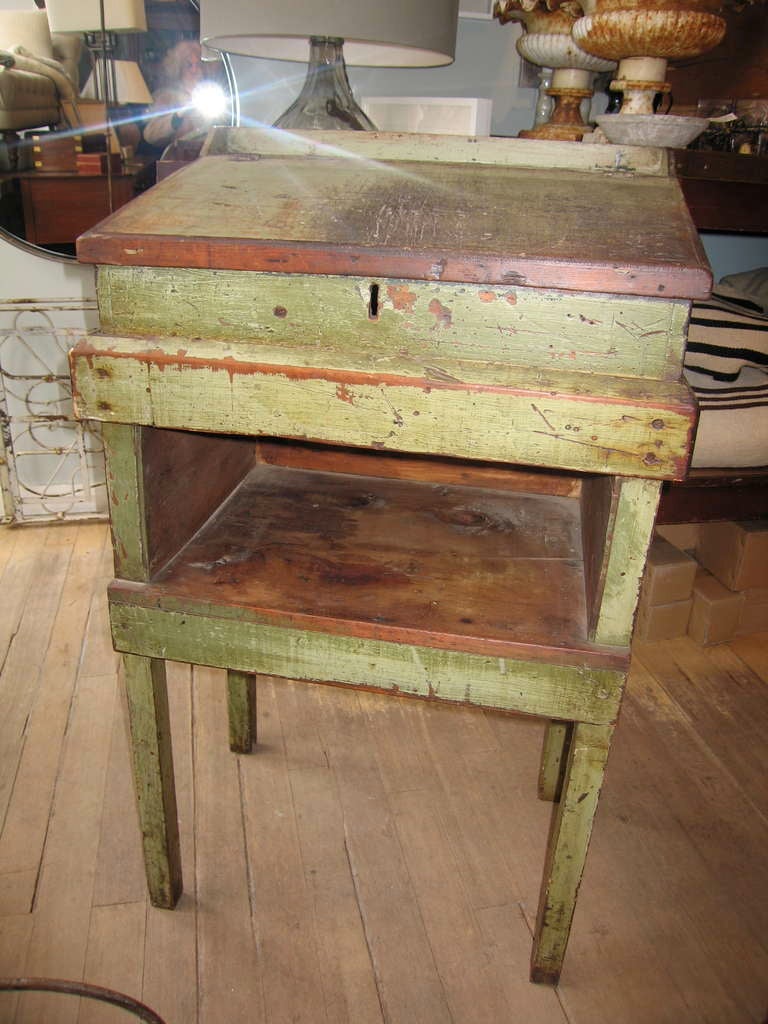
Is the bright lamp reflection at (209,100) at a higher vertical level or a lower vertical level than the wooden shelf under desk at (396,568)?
higher

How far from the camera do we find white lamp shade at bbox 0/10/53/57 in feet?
7.06

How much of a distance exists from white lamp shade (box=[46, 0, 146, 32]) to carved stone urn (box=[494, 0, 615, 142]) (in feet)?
3.35

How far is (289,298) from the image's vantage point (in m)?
0.93

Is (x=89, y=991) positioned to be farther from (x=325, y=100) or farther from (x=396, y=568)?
(x=325, y=100)

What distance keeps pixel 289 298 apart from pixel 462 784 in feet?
3.65

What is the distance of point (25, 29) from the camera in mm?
2158

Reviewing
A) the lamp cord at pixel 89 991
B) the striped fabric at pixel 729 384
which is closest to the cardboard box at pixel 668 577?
the striped fabric at pixel 729 384

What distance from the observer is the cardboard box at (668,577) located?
212 cm

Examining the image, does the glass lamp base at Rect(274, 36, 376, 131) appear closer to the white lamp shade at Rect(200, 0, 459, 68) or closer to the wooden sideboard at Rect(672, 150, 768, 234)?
the white lamp shade at Rect(200, 0, 459, 68)

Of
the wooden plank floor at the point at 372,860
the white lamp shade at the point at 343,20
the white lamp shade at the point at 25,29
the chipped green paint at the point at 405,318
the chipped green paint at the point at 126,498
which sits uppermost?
the white lamp shade at the point at 25,29

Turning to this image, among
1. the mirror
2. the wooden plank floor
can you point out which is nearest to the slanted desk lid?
the wooden plank floor

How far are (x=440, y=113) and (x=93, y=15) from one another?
100 centimetres

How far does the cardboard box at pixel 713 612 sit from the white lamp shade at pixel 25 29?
2317 mm

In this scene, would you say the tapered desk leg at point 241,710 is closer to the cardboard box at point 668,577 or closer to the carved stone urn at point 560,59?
the cardboard box at point 668,577
